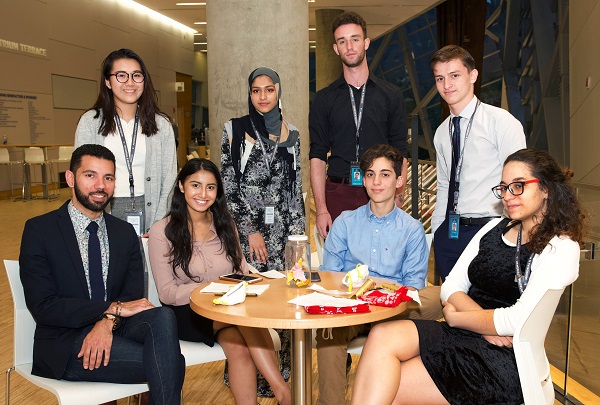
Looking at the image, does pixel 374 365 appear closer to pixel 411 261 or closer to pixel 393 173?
pixel 411 261

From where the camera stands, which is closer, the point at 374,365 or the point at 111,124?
the point at 374,365

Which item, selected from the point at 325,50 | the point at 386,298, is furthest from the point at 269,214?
the point at 325,50

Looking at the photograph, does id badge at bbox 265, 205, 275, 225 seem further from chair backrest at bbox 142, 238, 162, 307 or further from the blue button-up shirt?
chair backrest at bbox 142, 238, 162, 307

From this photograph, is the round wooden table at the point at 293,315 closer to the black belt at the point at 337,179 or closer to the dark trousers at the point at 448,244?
the dark trousers at the point at 448,244

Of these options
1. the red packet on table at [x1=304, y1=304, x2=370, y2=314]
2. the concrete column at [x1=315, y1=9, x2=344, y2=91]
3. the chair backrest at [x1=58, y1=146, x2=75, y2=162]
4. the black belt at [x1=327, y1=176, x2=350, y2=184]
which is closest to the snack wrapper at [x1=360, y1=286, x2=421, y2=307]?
the red packet on table at [x1=304, y1=304, x2=370, y2=314]

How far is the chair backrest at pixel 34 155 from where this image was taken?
1405 centimetres

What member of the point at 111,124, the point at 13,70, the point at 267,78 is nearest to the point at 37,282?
the point at 111,124

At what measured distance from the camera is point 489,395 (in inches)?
96.5

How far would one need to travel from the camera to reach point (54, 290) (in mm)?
2744

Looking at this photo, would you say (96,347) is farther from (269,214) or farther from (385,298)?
(269,214)

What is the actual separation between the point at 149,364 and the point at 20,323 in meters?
0.60

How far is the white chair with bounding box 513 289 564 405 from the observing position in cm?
229

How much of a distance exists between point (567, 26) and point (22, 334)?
9.92 metres

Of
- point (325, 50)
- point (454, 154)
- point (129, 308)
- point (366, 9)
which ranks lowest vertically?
point (129, 308)
